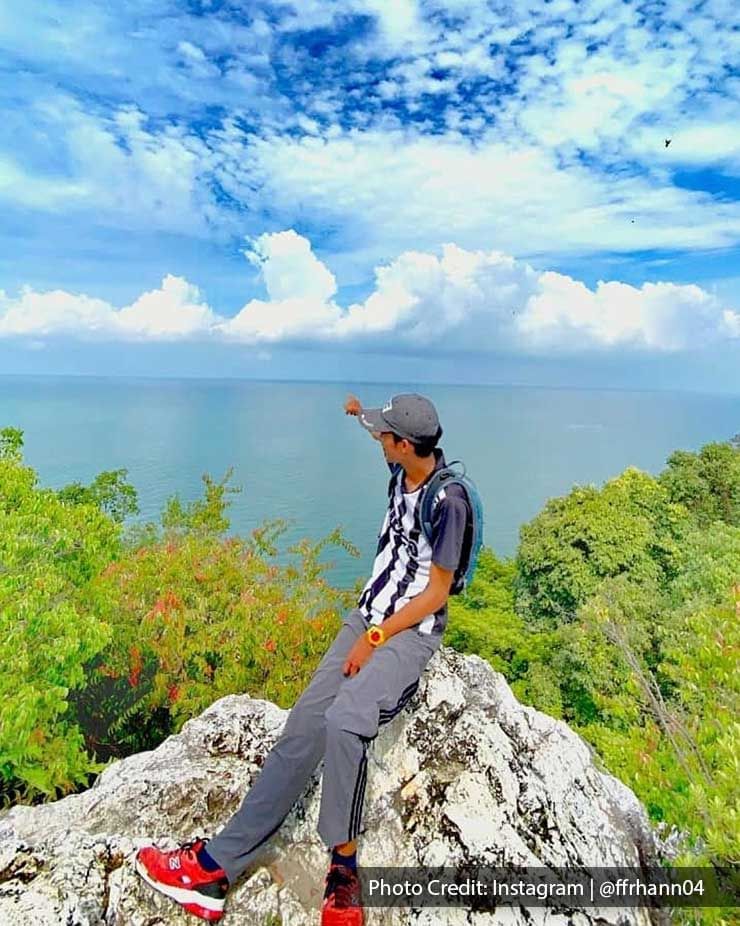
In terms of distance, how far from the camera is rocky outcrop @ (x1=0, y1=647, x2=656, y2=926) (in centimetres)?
355

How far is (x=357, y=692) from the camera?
12.2 feet

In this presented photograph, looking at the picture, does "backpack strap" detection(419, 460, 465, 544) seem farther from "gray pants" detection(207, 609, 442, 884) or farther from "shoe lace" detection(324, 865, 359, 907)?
"shoe lace" detection(324, 865, 359, 907)

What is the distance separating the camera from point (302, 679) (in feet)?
35.6

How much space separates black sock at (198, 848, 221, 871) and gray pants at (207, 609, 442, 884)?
25 mm

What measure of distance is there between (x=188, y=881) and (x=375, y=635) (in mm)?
1747

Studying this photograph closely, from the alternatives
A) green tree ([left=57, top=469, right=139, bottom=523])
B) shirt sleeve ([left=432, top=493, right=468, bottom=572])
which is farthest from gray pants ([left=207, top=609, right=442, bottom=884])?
green tree ([left=57, top=469, right=139, bottom=523])

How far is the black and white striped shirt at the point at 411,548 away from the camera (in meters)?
4.05

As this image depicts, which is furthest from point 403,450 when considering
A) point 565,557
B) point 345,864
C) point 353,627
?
point 565,557

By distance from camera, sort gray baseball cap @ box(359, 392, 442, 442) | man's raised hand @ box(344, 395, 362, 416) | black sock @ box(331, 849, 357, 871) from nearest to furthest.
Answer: black sock @ box(331, 849, 357, 871), gray baseball cap @ box(359, 392, 442, 442), man's raised hand @ box(344, 395, 362, 416)

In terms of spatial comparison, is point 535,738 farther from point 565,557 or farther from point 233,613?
point 565,557

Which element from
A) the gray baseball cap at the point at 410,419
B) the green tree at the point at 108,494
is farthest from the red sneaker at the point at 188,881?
the green tree at the point at 108,494

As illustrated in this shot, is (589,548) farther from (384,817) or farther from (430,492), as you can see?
(430,492)

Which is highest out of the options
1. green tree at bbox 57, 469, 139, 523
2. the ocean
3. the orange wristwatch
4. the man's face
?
the man's face

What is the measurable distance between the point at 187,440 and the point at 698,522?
9962 cm
